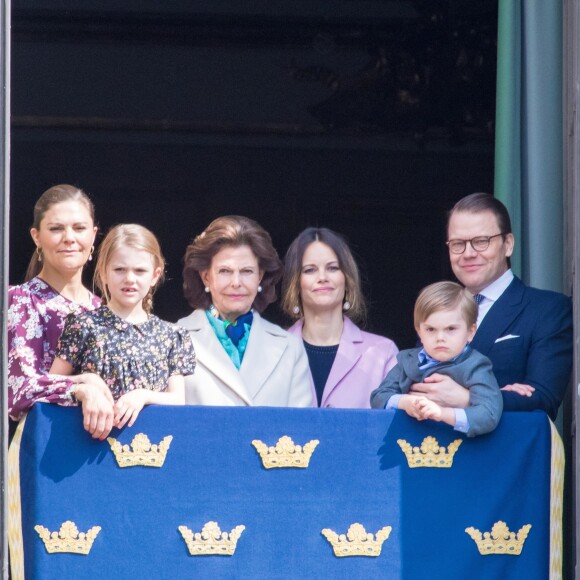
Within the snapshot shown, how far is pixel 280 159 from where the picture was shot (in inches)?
333

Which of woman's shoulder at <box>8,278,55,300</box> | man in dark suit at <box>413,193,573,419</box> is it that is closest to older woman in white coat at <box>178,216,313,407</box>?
woman's shoulder at <box>8,278,55,300</box>

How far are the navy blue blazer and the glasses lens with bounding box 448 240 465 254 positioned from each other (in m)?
0.22

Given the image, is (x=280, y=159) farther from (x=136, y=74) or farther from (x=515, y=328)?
(x=515, y=328)

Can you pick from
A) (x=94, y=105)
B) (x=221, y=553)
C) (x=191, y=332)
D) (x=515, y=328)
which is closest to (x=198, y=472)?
(x=221, y=553)

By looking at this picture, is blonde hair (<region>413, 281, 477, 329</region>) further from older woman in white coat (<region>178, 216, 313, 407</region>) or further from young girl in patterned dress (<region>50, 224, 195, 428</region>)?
young girl in patterned dress (<region>50, 224, 195, 428</region>)

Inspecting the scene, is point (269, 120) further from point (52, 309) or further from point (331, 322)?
point (52, 309)

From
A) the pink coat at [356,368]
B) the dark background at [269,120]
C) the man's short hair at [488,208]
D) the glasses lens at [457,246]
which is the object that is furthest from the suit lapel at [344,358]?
the dark background at [269,120]

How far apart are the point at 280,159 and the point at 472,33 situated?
116 cm

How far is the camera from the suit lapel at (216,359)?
212 inches

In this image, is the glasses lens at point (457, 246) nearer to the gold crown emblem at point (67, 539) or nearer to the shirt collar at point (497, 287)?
the shirt collar at point (497, 287)

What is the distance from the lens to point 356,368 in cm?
566

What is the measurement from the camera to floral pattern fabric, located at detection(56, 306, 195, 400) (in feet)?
16.4

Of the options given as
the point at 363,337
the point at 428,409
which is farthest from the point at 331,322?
the point at 428,409

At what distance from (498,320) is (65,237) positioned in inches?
56.4
